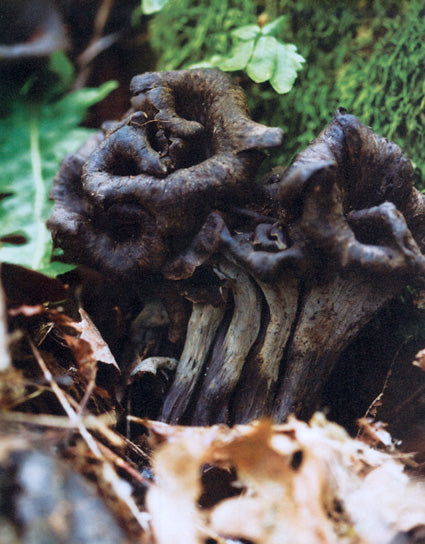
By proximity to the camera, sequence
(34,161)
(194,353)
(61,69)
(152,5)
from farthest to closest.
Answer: (61,69) < (34,161) < (152,5) < (194,353)

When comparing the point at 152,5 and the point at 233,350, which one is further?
the point at 152,5

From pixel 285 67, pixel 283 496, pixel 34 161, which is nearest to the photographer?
pixel 283 496

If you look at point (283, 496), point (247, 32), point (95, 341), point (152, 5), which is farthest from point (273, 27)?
point (283, 496)

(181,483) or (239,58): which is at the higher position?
(239,58)

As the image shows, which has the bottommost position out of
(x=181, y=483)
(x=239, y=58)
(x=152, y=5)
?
(x=181, y=483)

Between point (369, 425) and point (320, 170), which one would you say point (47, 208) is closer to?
point (320, 170)

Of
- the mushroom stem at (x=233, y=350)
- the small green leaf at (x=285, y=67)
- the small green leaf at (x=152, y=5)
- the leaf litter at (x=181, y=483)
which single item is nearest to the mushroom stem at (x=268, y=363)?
the mushroom stem at (x=233, y=350)

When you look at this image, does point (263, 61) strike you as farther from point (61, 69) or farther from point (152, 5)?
point (61, 69)

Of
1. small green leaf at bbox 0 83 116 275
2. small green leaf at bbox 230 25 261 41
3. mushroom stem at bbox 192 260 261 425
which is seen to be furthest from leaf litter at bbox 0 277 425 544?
small green leaf at bbox 230 25 261 41

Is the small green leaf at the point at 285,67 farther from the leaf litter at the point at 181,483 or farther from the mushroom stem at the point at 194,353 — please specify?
the leaf litter at the point at 181,483
